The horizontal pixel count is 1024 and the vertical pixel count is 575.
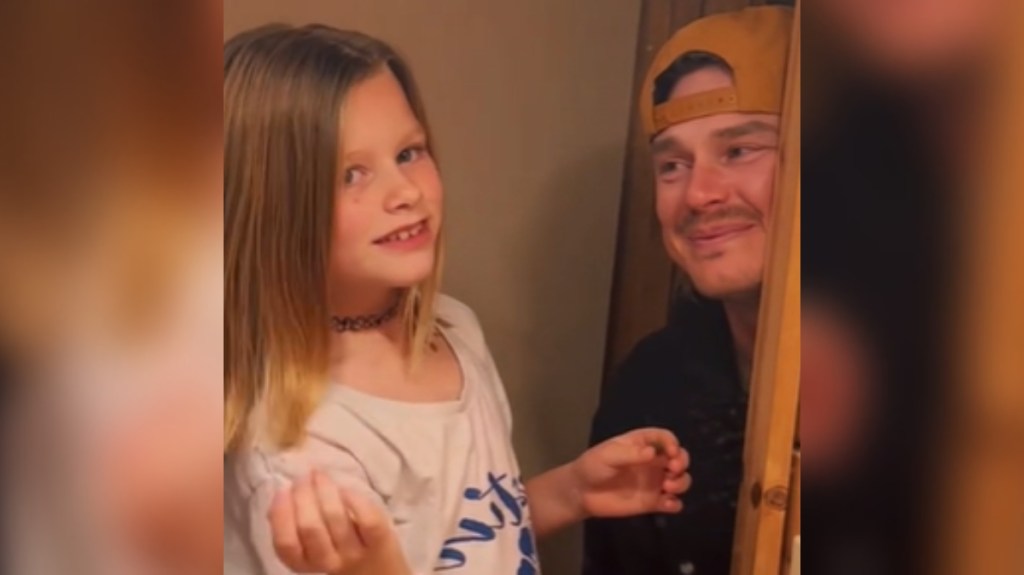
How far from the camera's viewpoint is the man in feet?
2.21

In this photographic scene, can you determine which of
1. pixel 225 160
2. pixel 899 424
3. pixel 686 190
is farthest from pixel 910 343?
pixel 225 160

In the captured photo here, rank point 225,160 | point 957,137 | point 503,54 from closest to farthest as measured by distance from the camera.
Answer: point 957,137, point 225,160, point 503,54

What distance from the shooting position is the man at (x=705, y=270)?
0.67m

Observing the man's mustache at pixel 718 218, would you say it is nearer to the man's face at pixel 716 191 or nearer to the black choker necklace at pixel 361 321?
the man's face at pixel 716 191

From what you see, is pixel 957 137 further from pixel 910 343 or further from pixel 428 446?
pixel 428 446

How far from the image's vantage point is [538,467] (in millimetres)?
718

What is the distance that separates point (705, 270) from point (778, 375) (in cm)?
10

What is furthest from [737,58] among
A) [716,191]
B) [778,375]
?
[778,375]

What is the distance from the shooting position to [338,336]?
628 mm

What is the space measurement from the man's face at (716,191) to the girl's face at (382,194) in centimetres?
16

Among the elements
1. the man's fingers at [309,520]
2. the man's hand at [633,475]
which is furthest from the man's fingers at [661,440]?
the man's fingers at [309,520]

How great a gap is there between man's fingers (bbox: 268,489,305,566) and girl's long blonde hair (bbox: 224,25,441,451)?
0.03 m

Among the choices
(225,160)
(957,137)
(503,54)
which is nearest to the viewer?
(957,137)

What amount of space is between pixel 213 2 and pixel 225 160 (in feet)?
0.35
